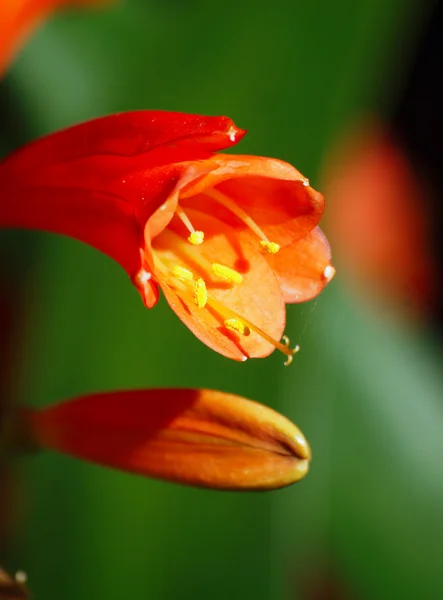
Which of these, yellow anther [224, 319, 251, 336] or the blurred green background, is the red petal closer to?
yellow anther [224, 319, 251, 336]

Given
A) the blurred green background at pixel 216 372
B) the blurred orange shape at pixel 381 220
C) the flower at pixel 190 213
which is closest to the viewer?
the flower at pixel 190 213

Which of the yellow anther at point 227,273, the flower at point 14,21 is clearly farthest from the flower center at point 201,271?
the flower at point 14,21

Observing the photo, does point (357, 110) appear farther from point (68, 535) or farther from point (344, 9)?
point (68, 535)

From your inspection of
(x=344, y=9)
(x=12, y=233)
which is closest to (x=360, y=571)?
(x=12, y=233)

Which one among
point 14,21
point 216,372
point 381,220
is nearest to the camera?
point 14,21

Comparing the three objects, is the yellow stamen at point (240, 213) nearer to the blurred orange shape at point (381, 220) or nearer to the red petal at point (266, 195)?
the red petal at point (266, 195)

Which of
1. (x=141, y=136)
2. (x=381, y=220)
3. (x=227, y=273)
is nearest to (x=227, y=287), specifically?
(x=227, y=273)

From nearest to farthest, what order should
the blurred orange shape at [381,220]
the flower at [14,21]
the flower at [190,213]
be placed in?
1. the flower at [190,213]
2. the flower at [14,21]
3. the blurred orange shape at [381,220]

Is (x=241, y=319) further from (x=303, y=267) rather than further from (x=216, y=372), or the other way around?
(x=216, y=372)
